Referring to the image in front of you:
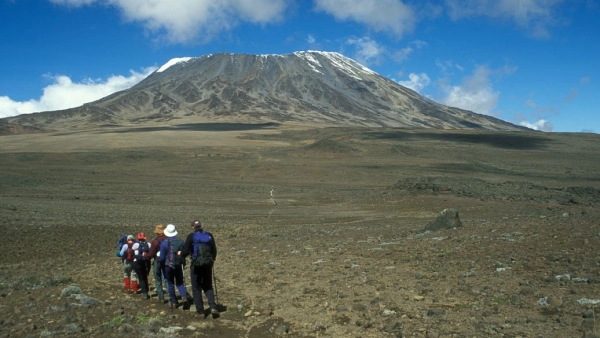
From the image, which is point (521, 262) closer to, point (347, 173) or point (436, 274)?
point (436, 274)

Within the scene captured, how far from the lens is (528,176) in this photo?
58812mm

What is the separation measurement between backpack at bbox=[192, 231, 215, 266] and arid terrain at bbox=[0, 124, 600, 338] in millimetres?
1007

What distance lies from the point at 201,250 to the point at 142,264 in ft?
8.10

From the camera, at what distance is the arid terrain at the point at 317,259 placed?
812 cm

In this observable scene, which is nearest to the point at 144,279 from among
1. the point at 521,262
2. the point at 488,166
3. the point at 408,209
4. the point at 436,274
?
the point at 436,274

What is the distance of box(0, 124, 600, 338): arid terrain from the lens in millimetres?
8125

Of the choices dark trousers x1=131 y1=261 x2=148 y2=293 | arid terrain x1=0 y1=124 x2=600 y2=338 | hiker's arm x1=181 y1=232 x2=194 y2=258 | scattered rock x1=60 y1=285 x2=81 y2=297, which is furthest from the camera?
dark trousers x1=131 y1=261 x2=148 y2=293

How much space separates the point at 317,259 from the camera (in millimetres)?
14195

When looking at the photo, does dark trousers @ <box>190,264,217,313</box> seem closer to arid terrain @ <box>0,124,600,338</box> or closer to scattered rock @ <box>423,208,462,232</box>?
arid terrain @ <box>0,124,600,338</box>

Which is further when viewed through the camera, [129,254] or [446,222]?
[446,222]

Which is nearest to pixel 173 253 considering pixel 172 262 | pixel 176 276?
pixel 172 262

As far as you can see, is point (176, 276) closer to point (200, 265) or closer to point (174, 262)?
point (174, 262)

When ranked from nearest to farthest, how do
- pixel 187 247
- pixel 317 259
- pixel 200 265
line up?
pixel 200 265, pixel 187 247, pixel 317 259

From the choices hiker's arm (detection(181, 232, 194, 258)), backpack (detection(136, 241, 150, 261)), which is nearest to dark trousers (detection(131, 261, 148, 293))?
backpack (detection(136, 241, 150, 261))
